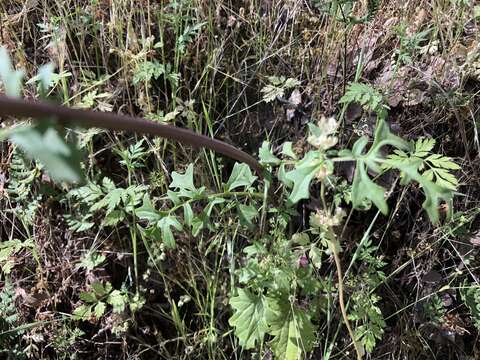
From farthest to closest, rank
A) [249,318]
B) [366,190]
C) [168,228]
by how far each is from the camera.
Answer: [249,318] → [168,228] → [366,190]

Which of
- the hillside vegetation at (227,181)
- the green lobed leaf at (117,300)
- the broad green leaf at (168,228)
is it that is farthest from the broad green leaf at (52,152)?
the green lobed leaf at (117,300)

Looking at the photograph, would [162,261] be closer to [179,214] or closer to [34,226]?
[179,214]

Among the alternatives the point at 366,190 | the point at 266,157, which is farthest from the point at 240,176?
the point at 366,190

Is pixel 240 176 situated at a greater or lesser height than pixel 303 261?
greater

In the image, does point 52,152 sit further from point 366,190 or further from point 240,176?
point 240,176

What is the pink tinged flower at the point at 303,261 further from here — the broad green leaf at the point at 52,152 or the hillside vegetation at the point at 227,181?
the broad green leaf at the point at 52,152

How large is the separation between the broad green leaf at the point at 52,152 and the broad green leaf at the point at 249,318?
104 cm

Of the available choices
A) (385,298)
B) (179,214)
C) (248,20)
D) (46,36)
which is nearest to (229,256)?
(179,214)

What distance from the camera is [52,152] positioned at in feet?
2.30

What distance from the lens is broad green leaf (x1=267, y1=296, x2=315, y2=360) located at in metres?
1.69

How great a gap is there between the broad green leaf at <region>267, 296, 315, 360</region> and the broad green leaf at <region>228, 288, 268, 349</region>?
0.02 meters

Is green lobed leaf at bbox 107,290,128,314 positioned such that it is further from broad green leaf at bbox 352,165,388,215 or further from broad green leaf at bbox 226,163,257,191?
broad green leaf at bbox 352,165,388,215

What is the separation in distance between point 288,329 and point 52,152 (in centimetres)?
117

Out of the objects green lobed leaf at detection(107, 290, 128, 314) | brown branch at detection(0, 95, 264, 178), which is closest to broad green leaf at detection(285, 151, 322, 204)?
brown branch at detection(0, 95, 264, 178)
